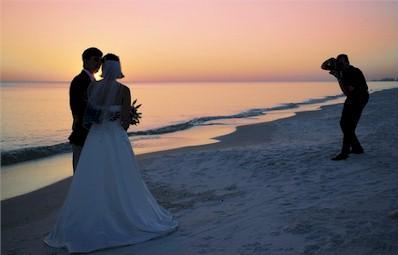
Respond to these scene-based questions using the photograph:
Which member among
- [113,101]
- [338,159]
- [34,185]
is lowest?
[34,185]

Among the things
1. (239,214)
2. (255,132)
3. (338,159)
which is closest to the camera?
(239,214)

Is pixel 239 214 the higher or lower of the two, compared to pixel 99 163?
lower

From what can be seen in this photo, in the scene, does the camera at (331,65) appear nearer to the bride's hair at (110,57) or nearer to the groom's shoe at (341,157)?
the groom's shoe at (341,157)

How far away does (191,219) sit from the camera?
625 cm

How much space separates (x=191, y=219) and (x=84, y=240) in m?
1.65

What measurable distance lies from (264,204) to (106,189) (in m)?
2.43

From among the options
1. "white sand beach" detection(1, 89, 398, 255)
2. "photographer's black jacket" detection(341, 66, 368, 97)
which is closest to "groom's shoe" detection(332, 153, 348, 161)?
"white sand beach" detection(1, 89, 398, 255)

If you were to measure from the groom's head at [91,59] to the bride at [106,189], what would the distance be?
0.44 metres

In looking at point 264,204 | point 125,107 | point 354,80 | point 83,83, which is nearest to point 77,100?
point 83,83

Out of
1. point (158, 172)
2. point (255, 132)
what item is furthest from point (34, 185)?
point (255, 132)

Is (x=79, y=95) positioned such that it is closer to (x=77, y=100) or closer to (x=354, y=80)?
(x=77, y=100)

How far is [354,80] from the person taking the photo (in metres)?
8.75

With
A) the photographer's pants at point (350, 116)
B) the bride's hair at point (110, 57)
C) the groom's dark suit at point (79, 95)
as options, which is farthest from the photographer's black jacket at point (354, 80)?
the groom's dark suit at point (79, 95)

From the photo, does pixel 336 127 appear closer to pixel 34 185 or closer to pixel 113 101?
pixel 34 185
